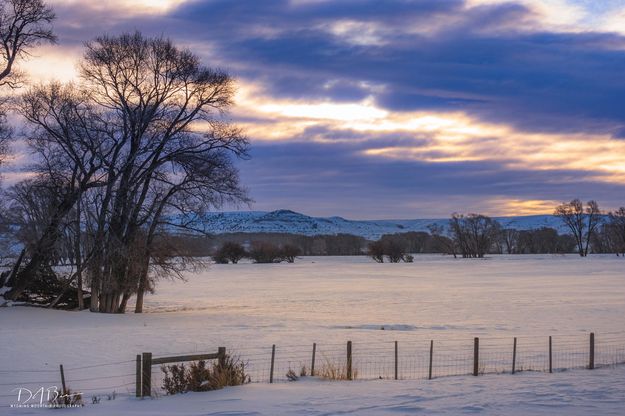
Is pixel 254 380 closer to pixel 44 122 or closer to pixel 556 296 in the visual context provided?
pixel 44 122

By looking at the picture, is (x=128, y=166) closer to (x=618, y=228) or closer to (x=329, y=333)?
(x=329, y=333)

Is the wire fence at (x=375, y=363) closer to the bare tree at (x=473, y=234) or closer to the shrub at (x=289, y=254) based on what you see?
the shrub at (x=289, y=254)

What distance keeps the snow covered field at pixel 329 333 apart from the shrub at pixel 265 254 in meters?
64.9

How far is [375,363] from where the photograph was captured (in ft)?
68.9

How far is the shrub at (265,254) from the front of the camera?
12500cm

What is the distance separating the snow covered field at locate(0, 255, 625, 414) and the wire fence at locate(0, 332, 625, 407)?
0.16 m

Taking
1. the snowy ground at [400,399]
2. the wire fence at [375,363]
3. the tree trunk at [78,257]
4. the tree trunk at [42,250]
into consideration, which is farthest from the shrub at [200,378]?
the tree trunk at [42,250]

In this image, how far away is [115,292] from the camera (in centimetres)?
3772

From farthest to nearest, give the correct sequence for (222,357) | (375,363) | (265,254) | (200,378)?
(265,254), (375,363), (222,357), (200,378)

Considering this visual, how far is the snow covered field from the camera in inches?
569

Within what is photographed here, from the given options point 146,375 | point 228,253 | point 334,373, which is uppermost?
point 228,253

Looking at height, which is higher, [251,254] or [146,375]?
[251,254]

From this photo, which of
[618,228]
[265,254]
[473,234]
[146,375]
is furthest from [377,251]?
[146,375]

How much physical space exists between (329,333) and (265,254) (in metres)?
97.7
